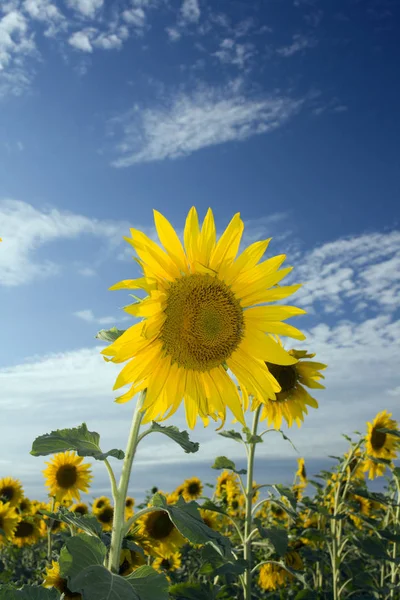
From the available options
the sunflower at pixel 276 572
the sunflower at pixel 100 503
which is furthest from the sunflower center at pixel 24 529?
the sunflower at pixel 276 572

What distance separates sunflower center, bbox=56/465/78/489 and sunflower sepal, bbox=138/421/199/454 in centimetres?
673

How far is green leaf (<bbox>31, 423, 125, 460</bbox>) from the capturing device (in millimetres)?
2701

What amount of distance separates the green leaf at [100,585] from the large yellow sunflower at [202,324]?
848 millimetres

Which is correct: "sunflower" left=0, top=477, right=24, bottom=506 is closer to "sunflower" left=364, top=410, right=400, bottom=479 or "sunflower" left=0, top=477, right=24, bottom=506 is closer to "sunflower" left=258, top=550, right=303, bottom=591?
"sunflower" left=258, top=550, right=303, bottom=591

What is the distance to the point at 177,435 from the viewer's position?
3.03m

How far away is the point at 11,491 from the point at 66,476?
7.63 ft

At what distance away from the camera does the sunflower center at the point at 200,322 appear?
10.4ft

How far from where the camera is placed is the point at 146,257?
300cm

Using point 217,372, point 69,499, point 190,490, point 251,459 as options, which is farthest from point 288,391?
point 190,490

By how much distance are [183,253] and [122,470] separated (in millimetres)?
1179

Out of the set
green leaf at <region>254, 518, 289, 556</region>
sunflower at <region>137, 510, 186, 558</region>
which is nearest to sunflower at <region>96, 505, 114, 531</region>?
sunflower at <region>137, 510, 186, 558</region>

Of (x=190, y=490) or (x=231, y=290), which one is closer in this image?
(x=231, y=290)

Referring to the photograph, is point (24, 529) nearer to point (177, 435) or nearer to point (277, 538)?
point (277, 538)

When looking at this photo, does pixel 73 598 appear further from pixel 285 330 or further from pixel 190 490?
pixel 190 490
